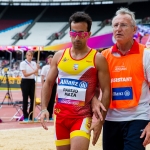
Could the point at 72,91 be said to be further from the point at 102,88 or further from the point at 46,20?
the point at 46,20

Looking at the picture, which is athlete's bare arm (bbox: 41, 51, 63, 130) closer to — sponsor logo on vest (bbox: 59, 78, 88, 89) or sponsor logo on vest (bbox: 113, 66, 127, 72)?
sponsor logo on vest (bbox: 59, 78, 88, 89)

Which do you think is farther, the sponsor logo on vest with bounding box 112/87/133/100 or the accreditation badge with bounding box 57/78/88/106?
the accreditation badge with bounding box 57/78/88/106

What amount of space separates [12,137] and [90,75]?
15.5ft

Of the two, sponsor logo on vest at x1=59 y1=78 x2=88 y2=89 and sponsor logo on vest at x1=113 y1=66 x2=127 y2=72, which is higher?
sponsor logo on vest at x1=113 y1=66 x2=127 y2=72

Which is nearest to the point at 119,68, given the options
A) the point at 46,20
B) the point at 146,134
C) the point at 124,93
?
the point at 124,93

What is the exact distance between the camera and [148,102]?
12.2 ft

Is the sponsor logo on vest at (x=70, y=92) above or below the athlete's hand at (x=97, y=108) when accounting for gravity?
above

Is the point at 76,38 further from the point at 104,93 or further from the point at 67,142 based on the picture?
→ the point at 67,142

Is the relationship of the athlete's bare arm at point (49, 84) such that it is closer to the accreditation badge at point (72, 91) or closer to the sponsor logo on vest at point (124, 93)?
the accreditation badge at point (72, 91)

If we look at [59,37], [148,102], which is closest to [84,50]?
[148,102]

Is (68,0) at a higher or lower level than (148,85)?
higher

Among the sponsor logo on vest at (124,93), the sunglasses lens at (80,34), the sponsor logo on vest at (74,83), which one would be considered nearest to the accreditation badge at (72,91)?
the sponsor logo on vest at (74,83)

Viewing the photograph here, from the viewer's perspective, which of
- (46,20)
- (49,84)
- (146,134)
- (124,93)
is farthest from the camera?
(46,20)

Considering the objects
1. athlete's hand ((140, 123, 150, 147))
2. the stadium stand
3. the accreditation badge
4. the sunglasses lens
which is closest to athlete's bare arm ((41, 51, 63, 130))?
the accreditation badge
